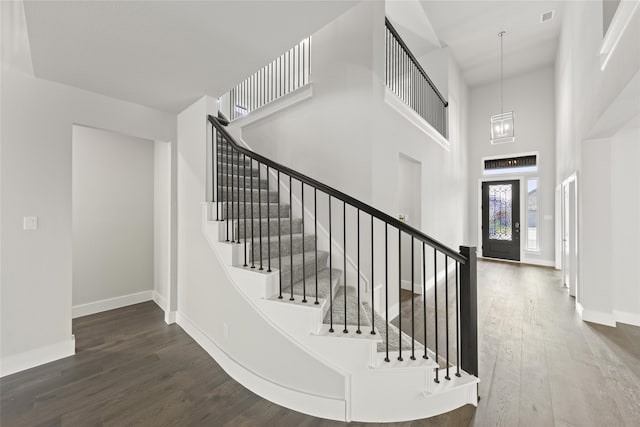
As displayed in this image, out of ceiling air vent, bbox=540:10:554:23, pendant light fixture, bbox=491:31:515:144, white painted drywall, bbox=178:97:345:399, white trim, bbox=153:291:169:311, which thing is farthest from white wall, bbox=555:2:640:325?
white trim, bbox=153:291:169:311

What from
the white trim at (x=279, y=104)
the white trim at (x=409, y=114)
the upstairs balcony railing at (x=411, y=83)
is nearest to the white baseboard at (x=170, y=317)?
the white trim at (x=279, y=104)

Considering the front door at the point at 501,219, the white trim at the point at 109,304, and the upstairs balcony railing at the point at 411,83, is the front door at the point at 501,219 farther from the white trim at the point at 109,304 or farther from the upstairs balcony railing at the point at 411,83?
the white trim at the point at 109,304

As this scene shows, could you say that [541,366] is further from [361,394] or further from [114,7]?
[114,7]

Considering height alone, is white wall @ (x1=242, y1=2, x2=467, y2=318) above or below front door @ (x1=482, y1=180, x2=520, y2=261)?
above

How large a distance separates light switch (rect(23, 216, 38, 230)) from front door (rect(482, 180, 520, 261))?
861 centimetres

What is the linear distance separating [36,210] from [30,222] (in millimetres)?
112

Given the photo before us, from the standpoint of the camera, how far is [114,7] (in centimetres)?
156

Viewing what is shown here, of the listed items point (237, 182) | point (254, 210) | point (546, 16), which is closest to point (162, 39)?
point (237, 182)

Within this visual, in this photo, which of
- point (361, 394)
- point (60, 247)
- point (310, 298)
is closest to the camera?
point (361, 394)

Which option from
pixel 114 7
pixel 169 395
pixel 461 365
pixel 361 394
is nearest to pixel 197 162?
pixel 114 7

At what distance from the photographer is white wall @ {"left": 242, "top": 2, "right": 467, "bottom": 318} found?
9.55 ft

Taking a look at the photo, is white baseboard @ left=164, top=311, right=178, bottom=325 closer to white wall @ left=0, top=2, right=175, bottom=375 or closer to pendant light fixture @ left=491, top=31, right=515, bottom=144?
white wall @ left=0, top=2, right=175, bottom=375

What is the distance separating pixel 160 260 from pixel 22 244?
158 centimetres

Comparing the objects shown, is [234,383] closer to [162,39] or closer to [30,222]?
[30,222]
